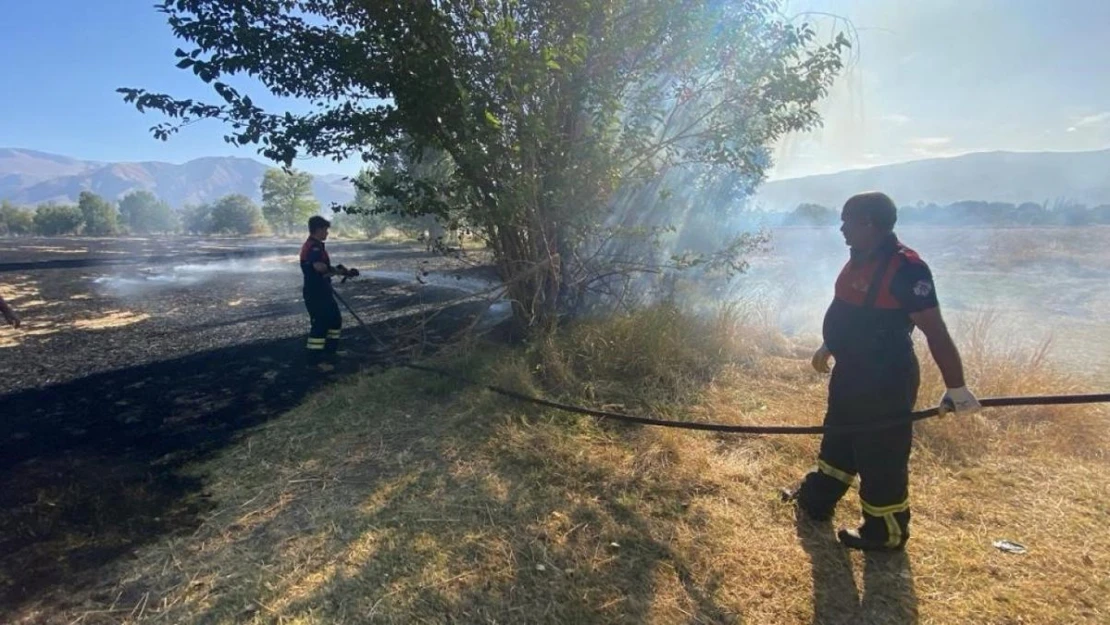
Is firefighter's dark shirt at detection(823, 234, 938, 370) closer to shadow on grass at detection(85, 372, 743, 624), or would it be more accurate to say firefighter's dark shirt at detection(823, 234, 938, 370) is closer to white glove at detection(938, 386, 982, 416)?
white glove at detection(938, 386, 982, 416)

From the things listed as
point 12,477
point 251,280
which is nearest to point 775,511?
point 12,477

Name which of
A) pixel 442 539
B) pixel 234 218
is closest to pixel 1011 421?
pixel 442 539

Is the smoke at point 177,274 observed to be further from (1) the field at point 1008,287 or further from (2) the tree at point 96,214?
(2) the tree at point 96,214

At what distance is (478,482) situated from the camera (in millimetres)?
3160

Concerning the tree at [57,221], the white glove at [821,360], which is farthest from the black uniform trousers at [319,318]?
the tree at [57,221]

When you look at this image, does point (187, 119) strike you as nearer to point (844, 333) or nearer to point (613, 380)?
point (613, 380)

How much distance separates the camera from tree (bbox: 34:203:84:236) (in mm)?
40688

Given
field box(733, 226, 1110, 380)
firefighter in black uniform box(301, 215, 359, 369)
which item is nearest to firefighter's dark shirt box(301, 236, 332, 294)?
firefighter in black uniform box(301, 215, 359, 369)

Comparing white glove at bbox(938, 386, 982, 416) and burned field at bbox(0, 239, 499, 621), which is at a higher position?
white glove at bbox(938, 386, 982, 416)

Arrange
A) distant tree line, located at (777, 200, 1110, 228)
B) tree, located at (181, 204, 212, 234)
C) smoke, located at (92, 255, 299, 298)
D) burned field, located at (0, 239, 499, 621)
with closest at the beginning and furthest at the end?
burned field, located at (0, 239, 499, 621), smoke, located at (92, 255, 299, 298), distant tree line, located at (777, 200, 1110, 228), tree, located at (181, 204, 212, 234)

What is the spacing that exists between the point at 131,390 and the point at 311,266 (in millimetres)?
1940

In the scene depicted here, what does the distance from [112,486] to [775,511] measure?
3.87m

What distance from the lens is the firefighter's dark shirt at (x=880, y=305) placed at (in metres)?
2.29

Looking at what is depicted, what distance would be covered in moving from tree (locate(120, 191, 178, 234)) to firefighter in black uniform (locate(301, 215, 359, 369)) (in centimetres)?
6490
